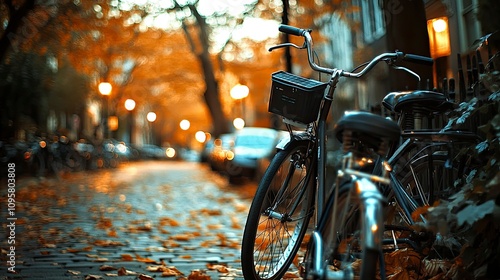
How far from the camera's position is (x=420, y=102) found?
3.73 m

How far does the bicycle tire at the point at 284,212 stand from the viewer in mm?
3779

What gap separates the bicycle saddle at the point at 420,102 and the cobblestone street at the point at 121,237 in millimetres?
1819

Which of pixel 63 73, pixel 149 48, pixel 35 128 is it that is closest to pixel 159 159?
pixel 149 48

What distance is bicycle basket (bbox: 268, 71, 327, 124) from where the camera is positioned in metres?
→ 3.57

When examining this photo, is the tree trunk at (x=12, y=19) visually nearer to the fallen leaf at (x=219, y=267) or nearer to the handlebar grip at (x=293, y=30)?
the fallen leaf at (x=219, y=267)

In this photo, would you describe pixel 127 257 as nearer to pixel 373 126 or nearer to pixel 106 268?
pixel 106 268

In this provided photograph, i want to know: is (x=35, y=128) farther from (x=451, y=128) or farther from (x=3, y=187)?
(x=451, y=128)

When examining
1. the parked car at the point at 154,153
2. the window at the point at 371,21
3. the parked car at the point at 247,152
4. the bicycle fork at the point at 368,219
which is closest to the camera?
the bicycle fork at the point at 368,219

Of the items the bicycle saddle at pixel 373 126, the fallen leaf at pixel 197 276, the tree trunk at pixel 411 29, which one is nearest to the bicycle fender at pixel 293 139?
the bicycle saddle at pixel 373 126

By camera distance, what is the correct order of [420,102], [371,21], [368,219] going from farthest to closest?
[371,21], [420,102], [368,219]

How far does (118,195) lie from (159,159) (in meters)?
49.5

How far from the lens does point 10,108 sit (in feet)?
55.6

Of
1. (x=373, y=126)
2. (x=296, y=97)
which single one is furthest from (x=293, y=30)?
(x=373, y=126)

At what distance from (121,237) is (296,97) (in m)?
3.88
